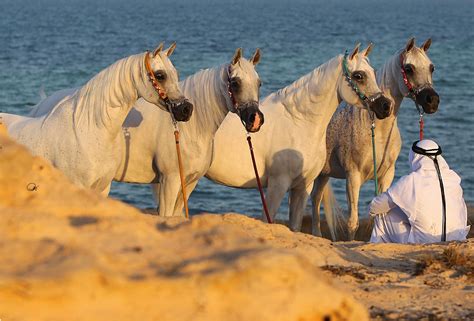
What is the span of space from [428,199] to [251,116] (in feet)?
5.57

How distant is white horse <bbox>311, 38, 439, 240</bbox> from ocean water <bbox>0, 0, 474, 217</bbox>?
3461 millimetres

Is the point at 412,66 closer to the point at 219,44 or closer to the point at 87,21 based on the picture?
the point at 219,44

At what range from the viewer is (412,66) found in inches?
A: 426

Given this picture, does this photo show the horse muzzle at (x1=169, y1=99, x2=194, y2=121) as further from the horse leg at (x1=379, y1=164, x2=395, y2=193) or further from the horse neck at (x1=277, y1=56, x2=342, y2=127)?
the horse leg at (x1=379, y1=164, x2=395, y2=193)

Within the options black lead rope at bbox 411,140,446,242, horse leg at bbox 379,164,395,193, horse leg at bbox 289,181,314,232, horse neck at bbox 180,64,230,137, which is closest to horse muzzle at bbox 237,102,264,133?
horse neck at bbox 180,64,230,137

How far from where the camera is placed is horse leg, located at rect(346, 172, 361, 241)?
11445mm

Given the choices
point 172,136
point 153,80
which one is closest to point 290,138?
point 172,136

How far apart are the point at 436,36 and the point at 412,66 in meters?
55.9

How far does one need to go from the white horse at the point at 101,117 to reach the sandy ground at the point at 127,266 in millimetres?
4290

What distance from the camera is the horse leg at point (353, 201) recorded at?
11445 millimetres

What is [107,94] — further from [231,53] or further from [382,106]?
[231,53]

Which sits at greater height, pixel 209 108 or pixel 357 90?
pixel 357 90

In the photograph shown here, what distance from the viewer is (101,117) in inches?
358

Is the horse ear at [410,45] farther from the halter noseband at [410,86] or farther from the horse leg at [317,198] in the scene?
the horse leg at [317,198]
